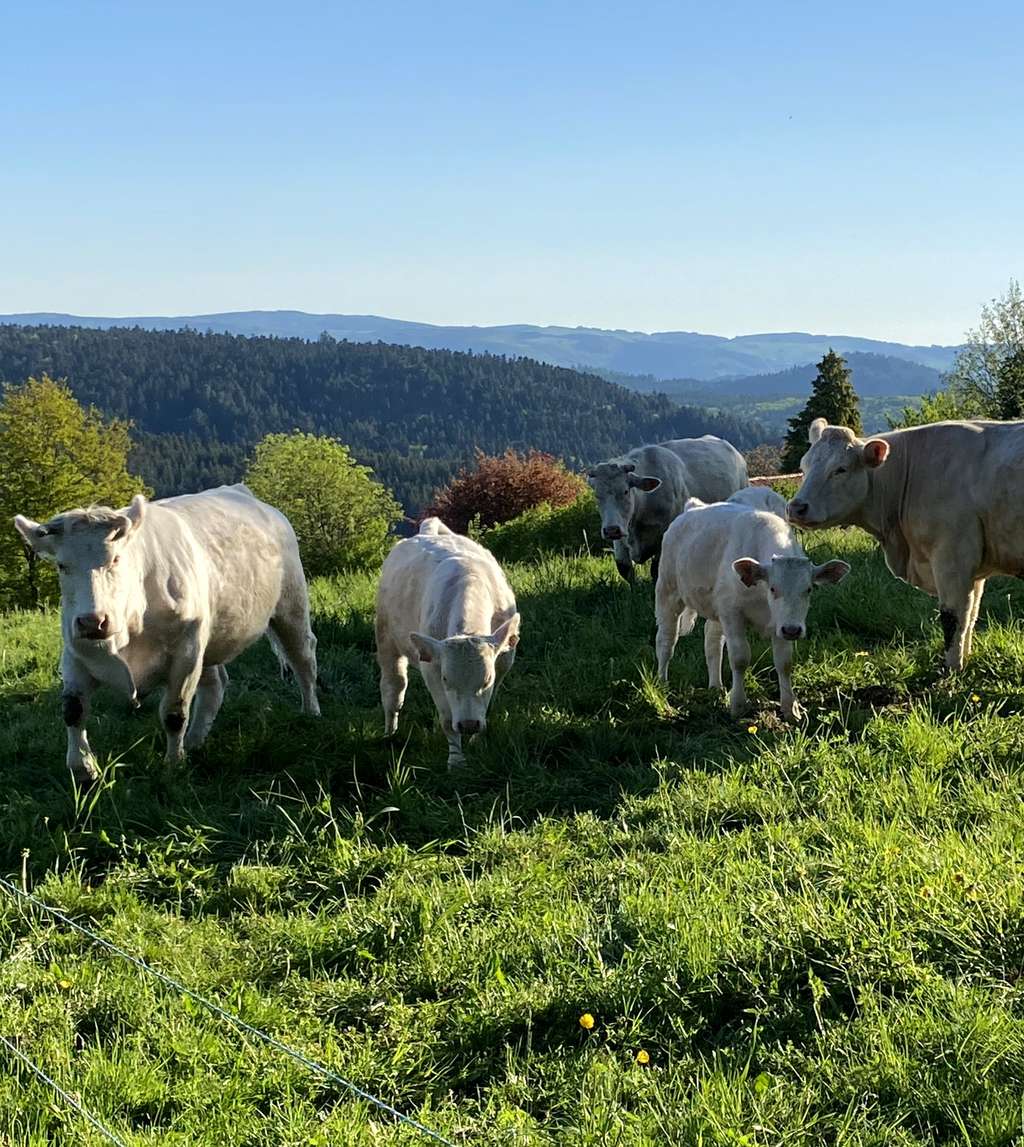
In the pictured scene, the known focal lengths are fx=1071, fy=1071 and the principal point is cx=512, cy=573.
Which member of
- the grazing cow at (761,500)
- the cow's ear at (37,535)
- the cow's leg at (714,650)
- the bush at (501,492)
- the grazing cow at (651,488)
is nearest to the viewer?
the cow's ear at (37,535)

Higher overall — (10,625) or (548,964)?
(548,964)

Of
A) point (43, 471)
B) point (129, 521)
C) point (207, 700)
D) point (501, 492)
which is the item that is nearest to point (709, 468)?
point (207, 700)

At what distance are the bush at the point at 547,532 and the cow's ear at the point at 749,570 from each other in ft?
39.5

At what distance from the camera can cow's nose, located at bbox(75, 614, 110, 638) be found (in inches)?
258

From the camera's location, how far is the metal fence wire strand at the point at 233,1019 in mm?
3509

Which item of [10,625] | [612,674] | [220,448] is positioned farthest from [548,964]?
[220,448]

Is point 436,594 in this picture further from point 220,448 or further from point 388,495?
point 220,448

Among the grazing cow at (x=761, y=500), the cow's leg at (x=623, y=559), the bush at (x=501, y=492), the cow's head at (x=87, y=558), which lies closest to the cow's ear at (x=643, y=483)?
the cow's leg at (x=623, y=559)

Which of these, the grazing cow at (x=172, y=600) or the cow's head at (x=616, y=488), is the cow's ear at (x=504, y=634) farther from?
the cow's head at (x=616, y=488)

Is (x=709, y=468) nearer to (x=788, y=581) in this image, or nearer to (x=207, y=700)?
(x=788, y=581)

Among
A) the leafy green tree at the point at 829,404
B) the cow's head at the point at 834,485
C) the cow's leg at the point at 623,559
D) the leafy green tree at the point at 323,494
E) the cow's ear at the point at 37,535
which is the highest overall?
the leafy green tree at the point at 829,404

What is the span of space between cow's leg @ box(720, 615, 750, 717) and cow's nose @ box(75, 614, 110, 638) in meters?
4.52

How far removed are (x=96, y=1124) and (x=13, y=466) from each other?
156 feet

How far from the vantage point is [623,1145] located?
3.49 meters
